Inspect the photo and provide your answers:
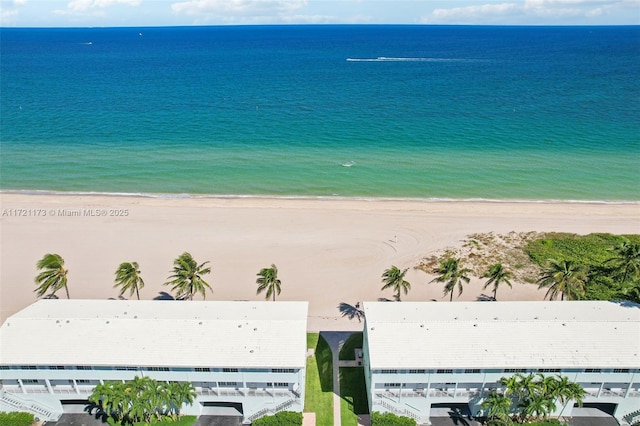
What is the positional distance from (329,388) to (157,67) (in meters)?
184

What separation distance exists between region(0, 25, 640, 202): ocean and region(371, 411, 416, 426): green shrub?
145 ft

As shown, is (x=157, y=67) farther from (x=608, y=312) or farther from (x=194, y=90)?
(x=608, y=312)

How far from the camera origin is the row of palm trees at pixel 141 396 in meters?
31.3

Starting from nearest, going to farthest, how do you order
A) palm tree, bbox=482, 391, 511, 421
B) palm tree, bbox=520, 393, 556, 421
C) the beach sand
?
palm tree, bbox=520, 393, 556, 421 → palm tree, bbox=482, 391, 511, 421 → the beach sand

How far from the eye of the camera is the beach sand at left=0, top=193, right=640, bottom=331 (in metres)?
49.3

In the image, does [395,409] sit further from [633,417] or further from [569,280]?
[569,280]

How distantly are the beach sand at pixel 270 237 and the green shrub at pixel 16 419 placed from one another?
14689 millimetres

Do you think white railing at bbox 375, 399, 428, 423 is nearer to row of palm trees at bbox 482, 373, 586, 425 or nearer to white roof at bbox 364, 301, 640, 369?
white roof at bbox 364, 301, 640, 369

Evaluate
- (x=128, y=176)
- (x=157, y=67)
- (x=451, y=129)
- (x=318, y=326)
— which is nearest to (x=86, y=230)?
(x=128, y=176)

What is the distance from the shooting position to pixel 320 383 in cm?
3747

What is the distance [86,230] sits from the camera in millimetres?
61156

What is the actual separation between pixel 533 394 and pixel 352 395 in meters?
13.0

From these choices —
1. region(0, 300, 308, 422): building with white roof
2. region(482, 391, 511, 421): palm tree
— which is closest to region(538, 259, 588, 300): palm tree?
region(482, 391, 511, 421): palm tree

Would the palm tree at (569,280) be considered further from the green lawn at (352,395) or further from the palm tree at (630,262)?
the green lawn at (352,395)
